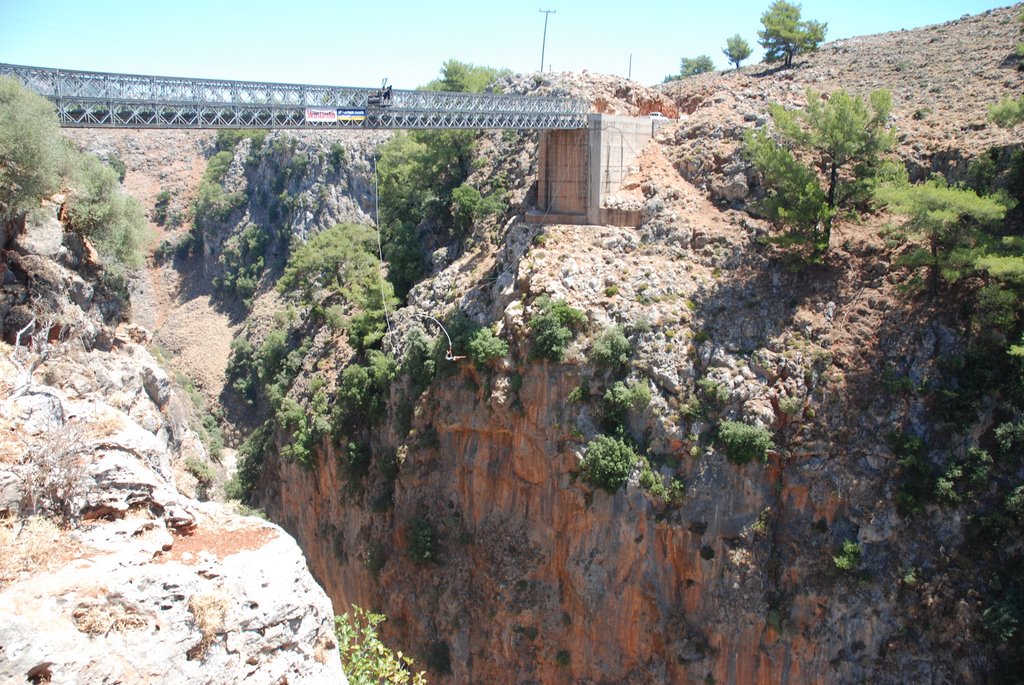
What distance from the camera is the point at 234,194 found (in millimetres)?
73125

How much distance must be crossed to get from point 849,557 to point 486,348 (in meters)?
13.3

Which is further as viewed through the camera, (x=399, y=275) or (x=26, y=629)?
(x=399, y=275)

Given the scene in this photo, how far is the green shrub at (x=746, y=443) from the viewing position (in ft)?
83.1

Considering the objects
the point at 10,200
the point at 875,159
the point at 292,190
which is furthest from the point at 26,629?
the point at 292,190

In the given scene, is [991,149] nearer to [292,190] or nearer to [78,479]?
[78,479]

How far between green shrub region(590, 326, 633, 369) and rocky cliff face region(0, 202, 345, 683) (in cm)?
1479

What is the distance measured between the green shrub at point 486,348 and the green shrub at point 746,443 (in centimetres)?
802

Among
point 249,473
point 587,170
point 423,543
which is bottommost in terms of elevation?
point 249,473

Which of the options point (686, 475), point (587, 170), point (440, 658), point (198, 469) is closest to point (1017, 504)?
point (686, 475)

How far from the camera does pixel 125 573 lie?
1078 centimetres

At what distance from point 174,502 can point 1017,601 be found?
2197 centimetres

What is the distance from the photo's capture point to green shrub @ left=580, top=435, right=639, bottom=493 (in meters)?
26.0

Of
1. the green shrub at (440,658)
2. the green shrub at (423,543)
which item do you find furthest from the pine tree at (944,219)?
the green shrub at (440,658)

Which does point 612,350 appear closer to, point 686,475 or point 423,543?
point 686,475
